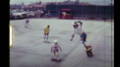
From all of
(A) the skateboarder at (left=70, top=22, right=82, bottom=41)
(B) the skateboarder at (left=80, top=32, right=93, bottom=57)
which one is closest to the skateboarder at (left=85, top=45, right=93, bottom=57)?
(B) the skateboarder at (left=80, top=32, right=93, bottom=57)

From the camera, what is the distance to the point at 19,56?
1399mm

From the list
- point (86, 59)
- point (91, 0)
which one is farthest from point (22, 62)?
point (91, 0)

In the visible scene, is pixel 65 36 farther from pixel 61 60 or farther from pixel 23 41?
pixel 23 41

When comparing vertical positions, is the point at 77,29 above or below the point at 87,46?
above

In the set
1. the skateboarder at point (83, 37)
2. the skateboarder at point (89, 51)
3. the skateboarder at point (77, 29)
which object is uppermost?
the skateboarder at point (77, 29)

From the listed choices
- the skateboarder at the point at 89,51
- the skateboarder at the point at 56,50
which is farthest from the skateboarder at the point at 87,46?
the skateboarder at the point at 56,50

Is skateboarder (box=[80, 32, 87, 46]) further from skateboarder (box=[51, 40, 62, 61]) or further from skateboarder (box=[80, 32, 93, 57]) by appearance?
skateboarder (box=[51, 40, 62, 61])

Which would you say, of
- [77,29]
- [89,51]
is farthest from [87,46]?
[77,29]

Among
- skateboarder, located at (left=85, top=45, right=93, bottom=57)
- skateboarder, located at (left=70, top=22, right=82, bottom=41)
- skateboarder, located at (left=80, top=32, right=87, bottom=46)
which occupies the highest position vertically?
skateboarder, located at (left=70, top=22, right=82, bottom=41)

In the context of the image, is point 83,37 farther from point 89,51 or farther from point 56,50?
point 56,50

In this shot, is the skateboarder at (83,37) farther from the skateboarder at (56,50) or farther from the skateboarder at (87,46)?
the skateboarder at (56,50)

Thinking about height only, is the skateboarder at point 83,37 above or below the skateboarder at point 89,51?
above

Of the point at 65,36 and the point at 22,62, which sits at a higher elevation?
the point at 65,36
